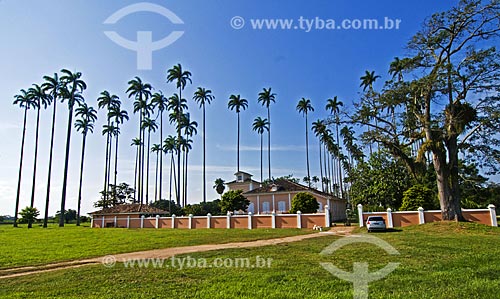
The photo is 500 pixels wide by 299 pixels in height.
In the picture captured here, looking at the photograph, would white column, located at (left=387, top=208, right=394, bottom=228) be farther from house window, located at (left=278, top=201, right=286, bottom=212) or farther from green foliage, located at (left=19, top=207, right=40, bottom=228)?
green foliage, located at (left=19, top=207, right=40, bottom=228)

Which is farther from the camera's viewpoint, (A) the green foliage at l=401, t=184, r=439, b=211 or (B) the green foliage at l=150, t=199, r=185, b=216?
(B) the green foliage at l=150, t=199, r=185, b=216

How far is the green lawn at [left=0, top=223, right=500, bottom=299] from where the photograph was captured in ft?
21.6

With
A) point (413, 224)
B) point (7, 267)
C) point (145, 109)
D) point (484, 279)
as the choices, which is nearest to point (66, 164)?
point (145, 109)

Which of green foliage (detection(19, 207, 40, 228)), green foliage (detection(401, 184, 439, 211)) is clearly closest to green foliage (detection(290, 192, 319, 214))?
green foliage (detection(401, 184, 439, 211))

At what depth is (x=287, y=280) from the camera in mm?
7539

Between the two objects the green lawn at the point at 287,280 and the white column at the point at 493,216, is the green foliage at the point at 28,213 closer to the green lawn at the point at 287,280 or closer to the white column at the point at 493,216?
the green lawn at the point at 287,280

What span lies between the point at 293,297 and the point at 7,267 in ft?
31.6

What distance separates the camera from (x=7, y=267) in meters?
11.0

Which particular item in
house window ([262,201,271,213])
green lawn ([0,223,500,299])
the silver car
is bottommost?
green lawn ([0,223,500,299])

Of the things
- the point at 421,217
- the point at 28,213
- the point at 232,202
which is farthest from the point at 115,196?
the point at 421,217

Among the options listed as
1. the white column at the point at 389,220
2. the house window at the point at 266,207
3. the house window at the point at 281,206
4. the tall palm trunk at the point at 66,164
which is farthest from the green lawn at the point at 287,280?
the tall palm trunk at the point at 66,164

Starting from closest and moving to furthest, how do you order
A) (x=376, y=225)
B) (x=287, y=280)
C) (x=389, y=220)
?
(x=287, y=280) → (x=376, y=225) → (x=389, y=220)

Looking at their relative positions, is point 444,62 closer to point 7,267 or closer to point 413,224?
point 413,224

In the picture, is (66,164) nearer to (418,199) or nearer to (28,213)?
(28,213)
